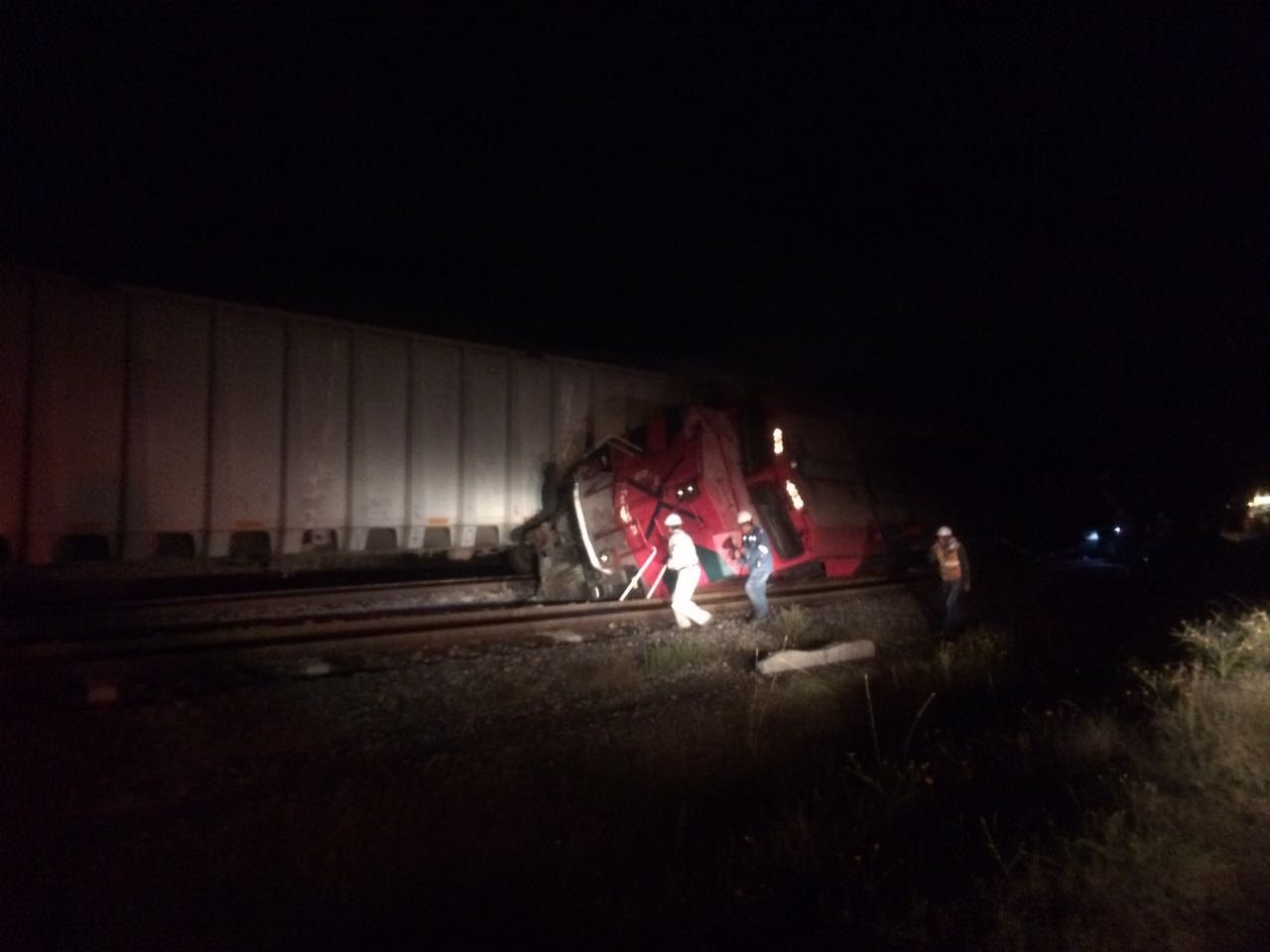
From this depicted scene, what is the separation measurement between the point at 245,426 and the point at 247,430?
6cm

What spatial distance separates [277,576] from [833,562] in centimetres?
990

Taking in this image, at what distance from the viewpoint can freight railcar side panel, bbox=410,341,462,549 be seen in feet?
48.5

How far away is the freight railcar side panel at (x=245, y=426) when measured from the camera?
41.2 ft

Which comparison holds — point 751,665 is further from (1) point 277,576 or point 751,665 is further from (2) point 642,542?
(1) point 277,576

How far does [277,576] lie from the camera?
624 inches

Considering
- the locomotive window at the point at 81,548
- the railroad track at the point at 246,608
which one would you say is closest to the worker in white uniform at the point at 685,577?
the railroad track at the point at 246,608

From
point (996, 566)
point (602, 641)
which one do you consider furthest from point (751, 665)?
point (996, 566)

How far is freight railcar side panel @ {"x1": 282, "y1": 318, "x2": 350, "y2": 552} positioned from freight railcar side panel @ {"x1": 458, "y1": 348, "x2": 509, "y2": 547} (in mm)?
2256

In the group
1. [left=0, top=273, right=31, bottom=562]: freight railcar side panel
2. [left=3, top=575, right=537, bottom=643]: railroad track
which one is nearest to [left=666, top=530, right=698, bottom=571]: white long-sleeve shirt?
[left=3, top=575, right=537, bottom=643]: railroad track

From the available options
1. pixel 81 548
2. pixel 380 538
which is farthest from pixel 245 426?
pixel 380 538

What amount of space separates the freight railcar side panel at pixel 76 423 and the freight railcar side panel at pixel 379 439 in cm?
342

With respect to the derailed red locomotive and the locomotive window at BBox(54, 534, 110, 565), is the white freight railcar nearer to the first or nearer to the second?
the locomotive window at BBox(54, 534, 110, 565)

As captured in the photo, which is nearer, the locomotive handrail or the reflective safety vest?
the reflective safety vest

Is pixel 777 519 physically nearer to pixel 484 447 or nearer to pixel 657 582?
pixel 657 582
